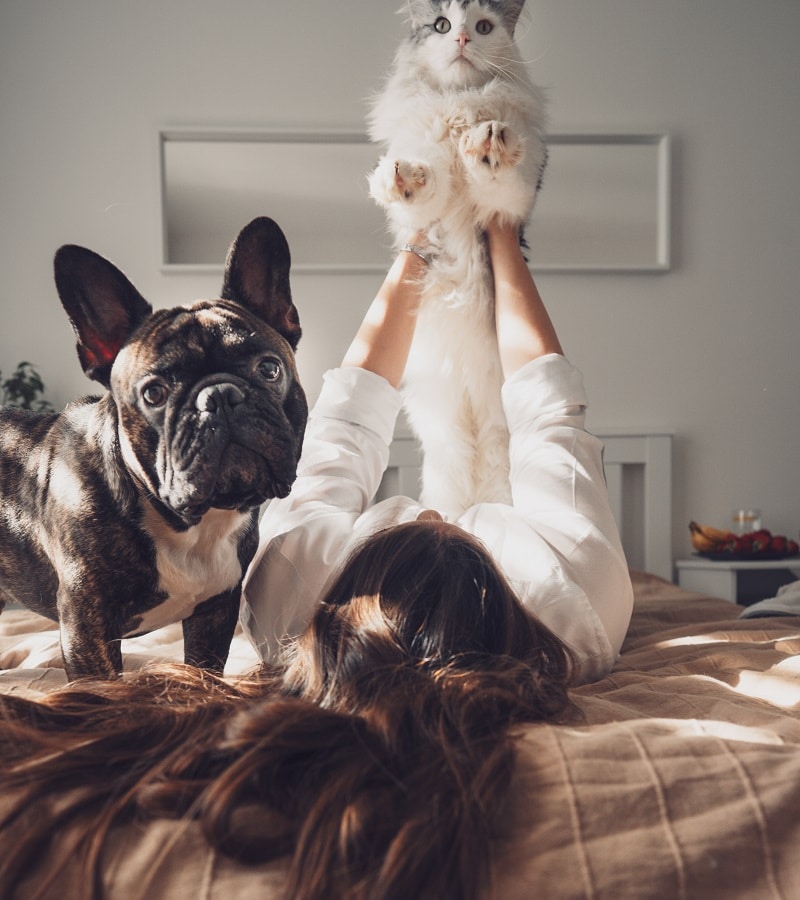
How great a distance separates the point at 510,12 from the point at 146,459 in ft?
4.14

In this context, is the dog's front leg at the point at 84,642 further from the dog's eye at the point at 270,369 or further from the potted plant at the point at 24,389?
the potted plant at the point at 24,389

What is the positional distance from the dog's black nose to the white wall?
1996mm

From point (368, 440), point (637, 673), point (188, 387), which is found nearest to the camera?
point (188, 387)

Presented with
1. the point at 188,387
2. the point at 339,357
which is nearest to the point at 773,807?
the point at 188,387

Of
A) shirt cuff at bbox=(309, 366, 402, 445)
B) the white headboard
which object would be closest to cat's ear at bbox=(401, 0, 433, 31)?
shirt cuff at bbox=(309, 366, 402, 445)

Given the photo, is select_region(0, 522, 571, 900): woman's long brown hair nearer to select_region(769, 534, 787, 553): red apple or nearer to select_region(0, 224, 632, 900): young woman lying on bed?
select_region(0, 224, 632, 900): young woman lying on bed

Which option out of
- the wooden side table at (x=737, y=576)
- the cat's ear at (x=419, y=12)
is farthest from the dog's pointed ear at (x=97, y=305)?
the wooden side table at (x=737, y=576)

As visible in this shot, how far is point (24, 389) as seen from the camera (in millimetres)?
2459

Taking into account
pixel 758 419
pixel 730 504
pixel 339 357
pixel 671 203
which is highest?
pixel 671 203

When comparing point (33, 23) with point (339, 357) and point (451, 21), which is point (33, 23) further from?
point (451, 21)

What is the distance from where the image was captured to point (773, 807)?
48cm

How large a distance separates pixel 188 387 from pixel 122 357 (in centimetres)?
7

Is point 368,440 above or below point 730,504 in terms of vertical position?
above

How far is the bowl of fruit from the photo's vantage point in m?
2.41
